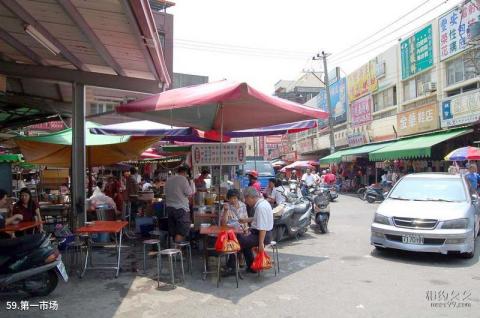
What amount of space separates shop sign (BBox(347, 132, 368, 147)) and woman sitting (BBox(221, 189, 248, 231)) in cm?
2074

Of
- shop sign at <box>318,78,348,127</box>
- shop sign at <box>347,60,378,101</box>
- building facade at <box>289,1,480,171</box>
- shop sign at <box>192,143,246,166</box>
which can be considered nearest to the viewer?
shop sign at <box>192,143,246,166</box>

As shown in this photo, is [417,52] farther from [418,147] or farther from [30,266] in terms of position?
[30,266]

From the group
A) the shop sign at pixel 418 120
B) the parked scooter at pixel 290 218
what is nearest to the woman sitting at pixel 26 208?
the parked scooter at pixel 290 218

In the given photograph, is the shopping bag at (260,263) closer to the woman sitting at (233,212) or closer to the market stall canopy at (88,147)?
the woman sitting at (233,212)

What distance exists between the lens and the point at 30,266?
206 inches

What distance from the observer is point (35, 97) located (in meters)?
10.4

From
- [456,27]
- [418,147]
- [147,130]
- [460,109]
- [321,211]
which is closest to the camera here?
[147,130]

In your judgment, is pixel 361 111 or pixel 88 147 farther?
pixel 361 111

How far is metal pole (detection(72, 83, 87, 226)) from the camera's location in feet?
27.2

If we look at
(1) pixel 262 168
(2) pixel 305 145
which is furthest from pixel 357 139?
(2) pixel 305 145

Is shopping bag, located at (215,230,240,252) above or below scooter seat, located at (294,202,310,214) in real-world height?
below

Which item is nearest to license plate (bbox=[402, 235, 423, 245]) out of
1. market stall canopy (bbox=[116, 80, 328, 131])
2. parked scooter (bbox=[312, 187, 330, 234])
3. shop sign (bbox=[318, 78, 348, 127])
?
market stall canopy (bbox=[116, 80, 328, 131])

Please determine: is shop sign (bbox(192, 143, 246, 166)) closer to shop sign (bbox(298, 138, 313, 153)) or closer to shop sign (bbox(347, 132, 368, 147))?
shop sign (bbox(347, 132, 368, 147))

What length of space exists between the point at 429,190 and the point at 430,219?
53.4 inches
